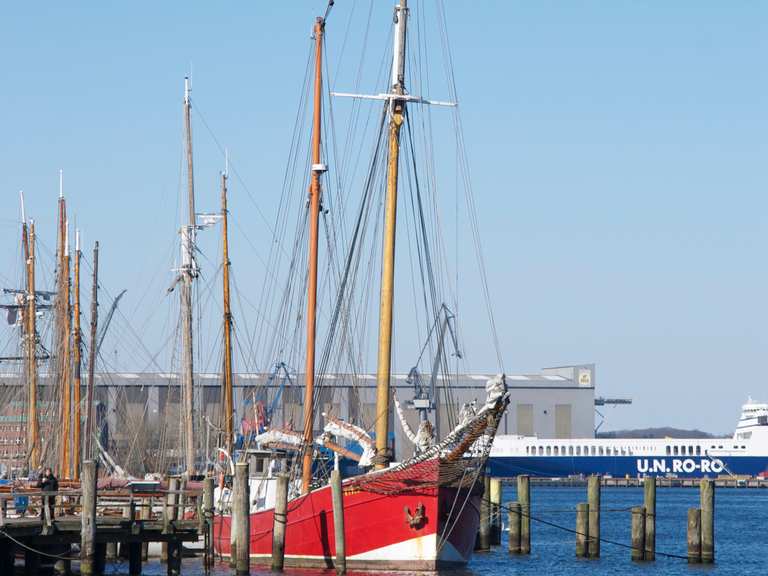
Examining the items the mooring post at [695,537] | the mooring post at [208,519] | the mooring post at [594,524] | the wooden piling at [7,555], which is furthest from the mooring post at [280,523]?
the mooring post at [695,537]

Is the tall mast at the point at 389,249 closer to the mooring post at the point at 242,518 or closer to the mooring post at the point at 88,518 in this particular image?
the mooring post at the point at 242,518

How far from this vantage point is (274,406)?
142m

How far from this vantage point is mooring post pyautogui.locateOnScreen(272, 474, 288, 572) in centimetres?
4497

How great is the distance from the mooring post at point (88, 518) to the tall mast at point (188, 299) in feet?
60.7

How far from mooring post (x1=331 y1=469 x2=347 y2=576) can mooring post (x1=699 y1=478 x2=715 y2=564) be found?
16.9 m

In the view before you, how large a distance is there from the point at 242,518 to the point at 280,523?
2.27 metres

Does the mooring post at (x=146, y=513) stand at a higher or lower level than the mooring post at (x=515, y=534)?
higher

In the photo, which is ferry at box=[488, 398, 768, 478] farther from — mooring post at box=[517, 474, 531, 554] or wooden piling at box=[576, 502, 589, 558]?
wooden piling at box=[576, 502, 589, 558]

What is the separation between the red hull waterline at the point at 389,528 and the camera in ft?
148

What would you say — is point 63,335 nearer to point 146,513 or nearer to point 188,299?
point 188,299

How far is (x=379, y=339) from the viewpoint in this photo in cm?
4809

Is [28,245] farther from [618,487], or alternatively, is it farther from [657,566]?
[618,487]

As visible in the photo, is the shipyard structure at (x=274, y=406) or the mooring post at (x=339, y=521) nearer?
the mooring post at (x=339, y=521)

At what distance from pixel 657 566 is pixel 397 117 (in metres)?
21.0
